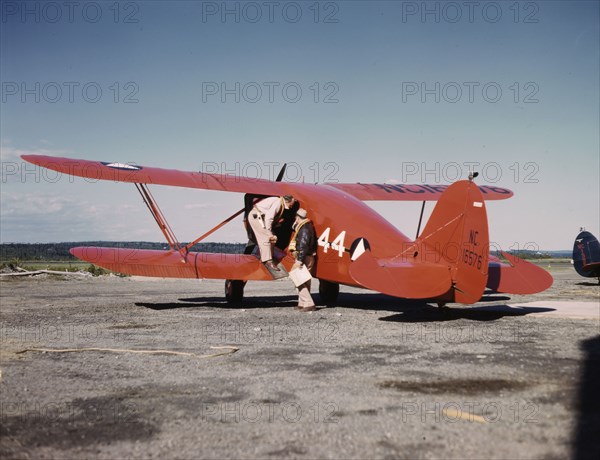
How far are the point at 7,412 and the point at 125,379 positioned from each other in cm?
136

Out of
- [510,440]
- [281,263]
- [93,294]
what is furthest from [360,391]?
[93,294]

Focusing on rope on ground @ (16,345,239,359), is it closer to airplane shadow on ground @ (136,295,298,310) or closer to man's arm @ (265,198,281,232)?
man's arm @ (265,198,281,232)

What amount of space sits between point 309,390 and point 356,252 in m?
6.15

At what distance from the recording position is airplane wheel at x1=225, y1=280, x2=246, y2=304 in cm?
1364

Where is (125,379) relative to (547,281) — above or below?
below

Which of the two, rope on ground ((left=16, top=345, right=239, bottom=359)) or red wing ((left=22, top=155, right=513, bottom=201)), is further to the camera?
red wing ((left=22, top=155, right=513, bottom=201))

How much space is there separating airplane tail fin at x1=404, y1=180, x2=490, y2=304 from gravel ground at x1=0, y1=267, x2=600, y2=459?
0.73 meters

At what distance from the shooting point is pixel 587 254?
2084cm

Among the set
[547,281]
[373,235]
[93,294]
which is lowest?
[93,294]

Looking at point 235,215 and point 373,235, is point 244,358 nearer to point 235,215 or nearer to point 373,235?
point 373,235

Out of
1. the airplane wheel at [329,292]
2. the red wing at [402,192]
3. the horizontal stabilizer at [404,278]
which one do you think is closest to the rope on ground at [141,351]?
the horizontal stabilizer at [404,278]

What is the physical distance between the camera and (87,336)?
8.84m

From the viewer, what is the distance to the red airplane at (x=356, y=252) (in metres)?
9.43

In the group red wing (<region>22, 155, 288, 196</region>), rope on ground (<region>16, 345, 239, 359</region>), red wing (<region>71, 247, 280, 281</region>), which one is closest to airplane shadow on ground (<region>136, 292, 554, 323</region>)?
red wing (<region>71, 247, 280, 281</region>)
